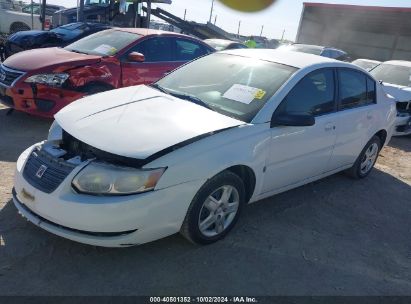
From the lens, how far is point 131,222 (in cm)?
278

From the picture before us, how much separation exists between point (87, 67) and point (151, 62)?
1.16 m

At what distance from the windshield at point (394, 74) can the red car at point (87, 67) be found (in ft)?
15.6

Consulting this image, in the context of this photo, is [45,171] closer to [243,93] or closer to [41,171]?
[41,171]

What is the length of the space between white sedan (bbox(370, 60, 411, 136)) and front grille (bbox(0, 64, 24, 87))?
661cm

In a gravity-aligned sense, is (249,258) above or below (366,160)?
below

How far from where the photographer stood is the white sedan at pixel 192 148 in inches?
110

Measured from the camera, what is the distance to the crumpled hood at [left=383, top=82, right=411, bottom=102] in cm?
806

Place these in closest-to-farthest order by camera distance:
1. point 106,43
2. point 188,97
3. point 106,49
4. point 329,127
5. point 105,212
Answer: point 105,212
point 188,97
point 329,127
point 106,49
point 106,43

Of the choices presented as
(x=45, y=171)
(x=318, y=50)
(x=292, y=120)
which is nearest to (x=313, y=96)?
(x=292, y=120)

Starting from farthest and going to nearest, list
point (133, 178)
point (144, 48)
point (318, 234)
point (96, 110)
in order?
point (144, 48) < point (318, 234) < point (96, 110) < point (133, 178)

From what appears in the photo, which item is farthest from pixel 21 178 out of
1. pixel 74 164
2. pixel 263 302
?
pixel 263 302

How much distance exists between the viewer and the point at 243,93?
373 centimetres

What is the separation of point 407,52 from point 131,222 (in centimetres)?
2147

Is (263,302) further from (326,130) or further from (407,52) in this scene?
(407,52)
